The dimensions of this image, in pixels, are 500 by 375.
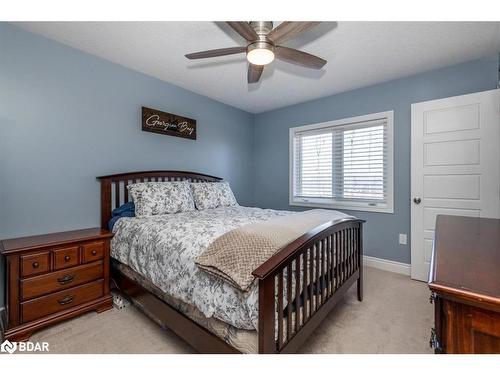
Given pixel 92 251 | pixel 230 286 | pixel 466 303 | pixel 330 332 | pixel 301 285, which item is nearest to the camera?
pixel 466 303

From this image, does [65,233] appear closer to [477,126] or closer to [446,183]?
[446,183]

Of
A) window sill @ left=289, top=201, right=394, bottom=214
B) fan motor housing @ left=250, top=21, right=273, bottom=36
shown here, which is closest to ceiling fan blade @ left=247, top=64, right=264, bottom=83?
fan motor housing @ left=250, top=21, right=273, bottom=36

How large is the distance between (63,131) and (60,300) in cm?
149

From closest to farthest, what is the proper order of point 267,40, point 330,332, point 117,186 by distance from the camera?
point 267,40 → point 330,332 → point 117,186

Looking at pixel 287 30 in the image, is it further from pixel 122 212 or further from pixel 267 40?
pixel 122 212

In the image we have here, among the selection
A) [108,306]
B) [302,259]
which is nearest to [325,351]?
[302,259]

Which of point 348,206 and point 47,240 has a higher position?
point 348,206

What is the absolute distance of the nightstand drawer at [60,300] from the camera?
1.67m

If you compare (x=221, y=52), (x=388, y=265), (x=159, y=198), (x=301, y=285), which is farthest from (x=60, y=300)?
(x=388, y=265)

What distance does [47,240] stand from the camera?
72.2 inches

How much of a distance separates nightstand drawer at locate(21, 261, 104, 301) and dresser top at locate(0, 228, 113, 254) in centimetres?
23

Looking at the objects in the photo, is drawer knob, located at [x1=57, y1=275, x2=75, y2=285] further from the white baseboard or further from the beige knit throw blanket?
the white baseboard

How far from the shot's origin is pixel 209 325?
4.34 feet
